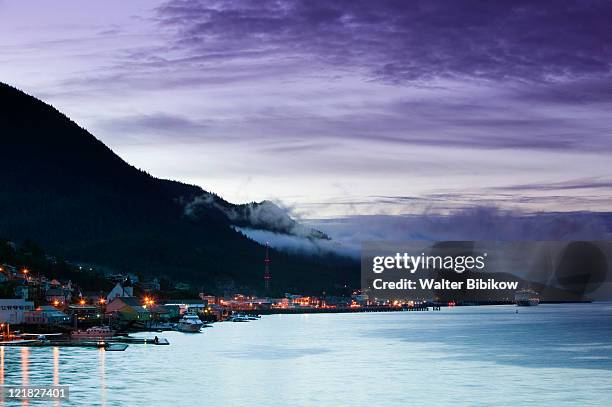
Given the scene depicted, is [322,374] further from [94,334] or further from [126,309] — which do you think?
[126,309]

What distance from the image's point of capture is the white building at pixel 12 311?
445ft

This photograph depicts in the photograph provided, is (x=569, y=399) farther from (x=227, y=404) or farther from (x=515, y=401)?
(x=227, y=404)

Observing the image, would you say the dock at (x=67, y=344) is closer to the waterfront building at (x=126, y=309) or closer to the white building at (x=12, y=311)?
the white building at (x=12, y=311)

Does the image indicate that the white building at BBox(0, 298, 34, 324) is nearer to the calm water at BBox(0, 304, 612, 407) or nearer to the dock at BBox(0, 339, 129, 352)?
the dock at BBox(0, 339, 129, 352)

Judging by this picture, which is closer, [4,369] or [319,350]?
[4,369]

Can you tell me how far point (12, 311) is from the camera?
453 ft

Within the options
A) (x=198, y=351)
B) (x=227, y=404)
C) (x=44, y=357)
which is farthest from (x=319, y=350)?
(x=227, y=404)

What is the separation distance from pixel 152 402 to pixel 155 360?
30.8 m

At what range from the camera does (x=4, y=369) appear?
81.9 metres

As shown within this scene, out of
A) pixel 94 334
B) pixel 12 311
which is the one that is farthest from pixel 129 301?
pixel 94 334


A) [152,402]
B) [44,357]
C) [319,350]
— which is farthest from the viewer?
[319,350]

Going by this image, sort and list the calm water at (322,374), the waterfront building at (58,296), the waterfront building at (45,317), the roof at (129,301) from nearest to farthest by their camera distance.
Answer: the calm water at (322,374) < the waterfront building at (45,317) < the waterfront building at (58,296) < the roof at (129,301)

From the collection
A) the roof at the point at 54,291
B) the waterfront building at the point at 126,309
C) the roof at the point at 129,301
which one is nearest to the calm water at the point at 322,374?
the waterfront building at the point at 126,309

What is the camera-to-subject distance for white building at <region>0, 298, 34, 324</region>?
135750 mm
